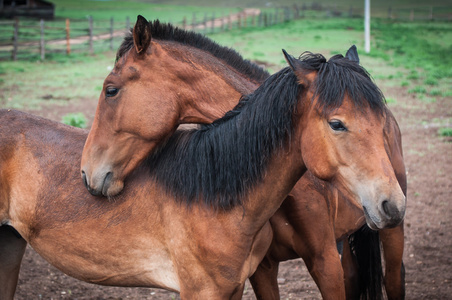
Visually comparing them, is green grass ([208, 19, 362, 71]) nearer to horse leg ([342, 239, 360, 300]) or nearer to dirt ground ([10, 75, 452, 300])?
dirt ground ([10, 75, 452, 300])

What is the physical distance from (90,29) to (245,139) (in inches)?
964

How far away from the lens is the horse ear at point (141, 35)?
281 cm

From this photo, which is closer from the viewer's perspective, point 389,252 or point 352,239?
point 389,252

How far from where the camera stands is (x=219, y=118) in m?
2.86

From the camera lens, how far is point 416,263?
5074 millimetres

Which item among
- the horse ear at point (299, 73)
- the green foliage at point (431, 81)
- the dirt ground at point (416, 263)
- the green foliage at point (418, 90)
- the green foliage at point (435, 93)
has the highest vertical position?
the horse ear at point (299, 73)

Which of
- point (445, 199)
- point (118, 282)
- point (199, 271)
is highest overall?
point (199, 271)

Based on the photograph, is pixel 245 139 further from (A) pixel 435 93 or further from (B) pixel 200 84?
(A) pixel 435 93

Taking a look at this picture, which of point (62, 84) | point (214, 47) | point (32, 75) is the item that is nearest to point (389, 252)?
point (214, 47)

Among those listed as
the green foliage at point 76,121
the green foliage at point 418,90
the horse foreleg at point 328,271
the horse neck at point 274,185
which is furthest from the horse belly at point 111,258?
the green foliage at point 418,90

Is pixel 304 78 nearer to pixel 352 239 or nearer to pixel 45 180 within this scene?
pixel 45 180

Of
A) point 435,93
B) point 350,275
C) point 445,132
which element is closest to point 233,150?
point 350,275

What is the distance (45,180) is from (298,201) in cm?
166

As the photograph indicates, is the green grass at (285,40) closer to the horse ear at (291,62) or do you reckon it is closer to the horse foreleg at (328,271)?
the horse foreleg at (328,271)
